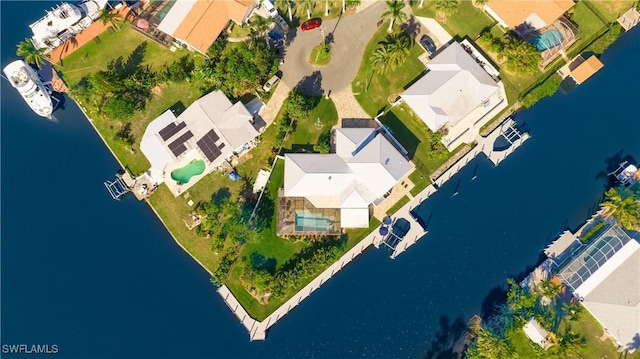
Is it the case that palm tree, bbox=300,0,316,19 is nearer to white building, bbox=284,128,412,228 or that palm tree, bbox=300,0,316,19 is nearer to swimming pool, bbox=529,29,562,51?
white building, bbox=284,128,412,228

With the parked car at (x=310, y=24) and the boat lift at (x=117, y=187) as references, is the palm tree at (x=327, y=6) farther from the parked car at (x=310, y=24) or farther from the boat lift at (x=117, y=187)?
the boat lift at (x=117, y=187)

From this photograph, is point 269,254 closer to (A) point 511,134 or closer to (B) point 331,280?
(B) point 331,280

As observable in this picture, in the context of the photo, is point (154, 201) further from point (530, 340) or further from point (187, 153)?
point (530, 340)

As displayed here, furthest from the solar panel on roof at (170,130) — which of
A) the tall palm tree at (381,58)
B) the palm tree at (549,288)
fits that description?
the palm tree at (549,288)

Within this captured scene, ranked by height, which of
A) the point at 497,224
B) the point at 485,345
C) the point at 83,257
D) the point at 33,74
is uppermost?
the point at 33,74

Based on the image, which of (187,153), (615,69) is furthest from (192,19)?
(615,69)

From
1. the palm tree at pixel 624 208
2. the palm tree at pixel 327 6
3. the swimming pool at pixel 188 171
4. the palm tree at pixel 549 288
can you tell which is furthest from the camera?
the palm tree at pixel 327 6
